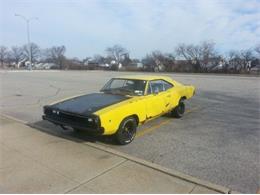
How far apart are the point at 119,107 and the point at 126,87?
1.45 meters

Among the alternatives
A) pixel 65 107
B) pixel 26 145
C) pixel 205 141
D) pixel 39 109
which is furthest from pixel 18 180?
pixel 39 109

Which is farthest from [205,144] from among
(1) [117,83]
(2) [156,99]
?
(1) [117,83]

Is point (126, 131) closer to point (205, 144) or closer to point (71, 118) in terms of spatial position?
point (71, 118)

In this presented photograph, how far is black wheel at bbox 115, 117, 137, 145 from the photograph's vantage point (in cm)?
513

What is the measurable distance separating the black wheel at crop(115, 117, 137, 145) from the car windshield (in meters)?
0.90

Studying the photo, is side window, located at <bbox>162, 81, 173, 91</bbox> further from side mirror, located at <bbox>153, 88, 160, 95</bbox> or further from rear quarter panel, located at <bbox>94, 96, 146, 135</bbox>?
rear quarter panel, located at <bbox>94, 96, 146, 135</bbox>

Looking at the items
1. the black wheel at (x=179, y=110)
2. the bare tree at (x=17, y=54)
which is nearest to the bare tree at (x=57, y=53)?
the bare tree at (x=17, y=54)

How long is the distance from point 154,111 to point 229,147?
1.85m

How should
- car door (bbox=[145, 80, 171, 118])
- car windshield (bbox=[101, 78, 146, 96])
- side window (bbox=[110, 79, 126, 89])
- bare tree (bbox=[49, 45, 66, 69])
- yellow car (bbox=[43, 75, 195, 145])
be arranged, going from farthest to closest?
bare tree (bbox=[49, 45, 66, 69]) → side window (bbox=[110, 79, 126, 89]) → car windshield (bbox=[101, 78, 146, 96]) → car door (bbox=[145, 80, 171, 118]) → yellow car (bbox=[43, 75, 195, 145])

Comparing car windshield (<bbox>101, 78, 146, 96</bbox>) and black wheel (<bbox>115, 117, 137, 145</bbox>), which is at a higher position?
car windshield (<bbox>101, 78, 146, 96</bbox>)

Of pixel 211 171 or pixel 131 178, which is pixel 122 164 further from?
pixel 211 171

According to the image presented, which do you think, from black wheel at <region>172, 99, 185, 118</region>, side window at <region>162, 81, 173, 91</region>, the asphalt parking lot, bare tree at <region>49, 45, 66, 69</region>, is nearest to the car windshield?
side window at <region>162, 81, 173, 91</region>

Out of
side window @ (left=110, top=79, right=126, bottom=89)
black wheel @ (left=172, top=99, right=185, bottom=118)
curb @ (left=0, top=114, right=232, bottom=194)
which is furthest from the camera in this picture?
black wheel @ (left=172, top=99, right=185, bottom=118)

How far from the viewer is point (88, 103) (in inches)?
218
